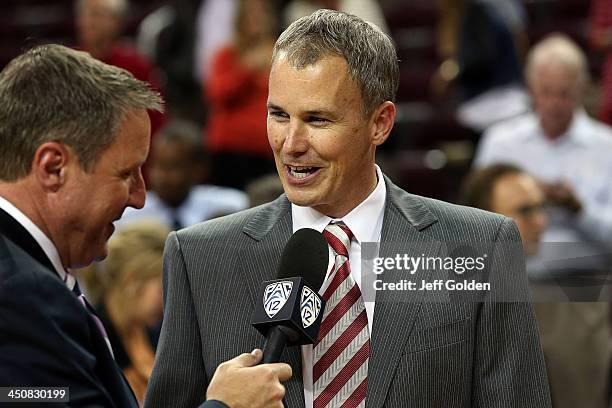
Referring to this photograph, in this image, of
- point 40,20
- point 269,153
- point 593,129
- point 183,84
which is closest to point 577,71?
point 593,129

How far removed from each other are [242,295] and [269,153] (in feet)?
12.7

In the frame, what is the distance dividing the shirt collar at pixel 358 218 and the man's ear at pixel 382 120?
0.40 ft

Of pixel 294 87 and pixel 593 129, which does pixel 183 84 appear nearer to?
pixel 593 129

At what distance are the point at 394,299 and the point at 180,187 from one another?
11.3 ft

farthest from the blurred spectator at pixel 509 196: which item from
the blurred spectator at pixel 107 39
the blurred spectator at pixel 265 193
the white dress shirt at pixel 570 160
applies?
the blurred spectator at pixel 107 39

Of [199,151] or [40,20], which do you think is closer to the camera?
[199,151]

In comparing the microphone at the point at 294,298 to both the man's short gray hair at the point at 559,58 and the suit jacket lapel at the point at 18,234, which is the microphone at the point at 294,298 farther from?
the man's short gray hair at the point at 559,58

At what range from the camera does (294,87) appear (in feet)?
7.60

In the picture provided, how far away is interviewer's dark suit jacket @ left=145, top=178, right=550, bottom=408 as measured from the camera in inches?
89.7

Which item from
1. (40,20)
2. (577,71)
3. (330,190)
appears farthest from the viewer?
(40,20)

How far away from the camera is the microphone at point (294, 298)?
2100 mm

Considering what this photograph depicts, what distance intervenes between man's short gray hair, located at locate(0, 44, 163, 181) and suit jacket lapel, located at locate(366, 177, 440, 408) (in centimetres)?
62

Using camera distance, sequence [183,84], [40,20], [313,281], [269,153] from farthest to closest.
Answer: [40,20] < [183,84] < [269,153] < [313,281]

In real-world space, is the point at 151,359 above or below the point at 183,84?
below
